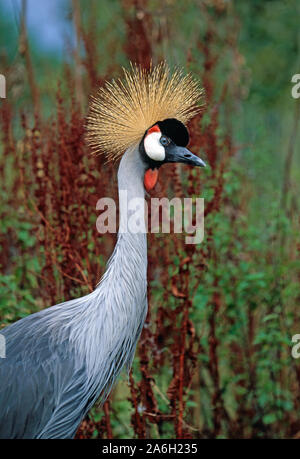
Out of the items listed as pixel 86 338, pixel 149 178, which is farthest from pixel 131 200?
pixel 86 338

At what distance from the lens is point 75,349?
1.78 metres

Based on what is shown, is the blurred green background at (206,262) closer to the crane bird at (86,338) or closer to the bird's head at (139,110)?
the bird's head at (139,110)

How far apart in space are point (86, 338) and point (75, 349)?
45mm

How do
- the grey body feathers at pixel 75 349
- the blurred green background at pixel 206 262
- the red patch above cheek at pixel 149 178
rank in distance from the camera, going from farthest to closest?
the blurred green background at pixel 206 262
the red patch above cheek at pixel 149 178
the grey body feathers at pixel 75 349

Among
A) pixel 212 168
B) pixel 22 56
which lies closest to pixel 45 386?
pixel 212 168

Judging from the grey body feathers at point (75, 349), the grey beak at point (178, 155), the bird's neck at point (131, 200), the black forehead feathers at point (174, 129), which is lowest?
the grey body feathers at point (75, 349)

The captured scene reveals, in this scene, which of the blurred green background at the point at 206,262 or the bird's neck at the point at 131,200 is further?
the blurred green background at the point at 206,262

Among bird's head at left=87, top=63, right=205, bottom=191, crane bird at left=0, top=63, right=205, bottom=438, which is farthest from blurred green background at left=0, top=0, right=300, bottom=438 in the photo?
crane bird at left=0, top=63, right=205, bottom=438

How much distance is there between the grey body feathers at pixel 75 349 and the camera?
1738mm

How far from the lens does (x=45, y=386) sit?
1742mm

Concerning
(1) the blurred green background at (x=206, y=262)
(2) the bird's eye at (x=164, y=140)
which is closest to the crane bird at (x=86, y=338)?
(2) the bird's eye at (x=164, y=140)

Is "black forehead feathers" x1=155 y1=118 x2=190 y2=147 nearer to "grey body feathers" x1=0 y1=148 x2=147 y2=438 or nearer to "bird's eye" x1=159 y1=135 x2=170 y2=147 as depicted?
"bird's eye" x1=159 y1=135 x2=170 y2=147

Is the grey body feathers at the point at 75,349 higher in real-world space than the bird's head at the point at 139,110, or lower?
lower

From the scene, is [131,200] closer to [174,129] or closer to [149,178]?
[149,178]
